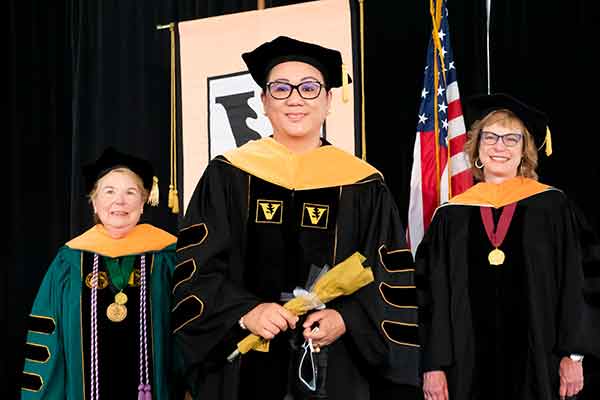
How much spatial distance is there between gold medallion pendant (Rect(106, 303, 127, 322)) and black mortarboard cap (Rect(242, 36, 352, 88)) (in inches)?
48.5

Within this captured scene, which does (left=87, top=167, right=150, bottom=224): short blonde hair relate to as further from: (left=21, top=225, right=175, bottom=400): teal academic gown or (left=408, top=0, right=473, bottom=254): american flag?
(left=408, top=0, right=473, bottom=254): american flag

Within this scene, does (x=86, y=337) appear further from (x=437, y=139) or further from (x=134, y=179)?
(x=437, y=139)

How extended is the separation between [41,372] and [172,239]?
84 cm

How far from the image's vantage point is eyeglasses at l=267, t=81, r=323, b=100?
323cm

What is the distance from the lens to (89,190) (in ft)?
13.0

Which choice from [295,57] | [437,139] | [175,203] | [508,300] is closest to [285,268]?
[295,57]

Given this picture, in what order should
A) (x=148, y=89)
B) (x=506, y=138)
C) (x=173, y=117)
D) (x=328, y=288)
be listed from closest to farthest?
(x=328, y=288), (x=506, y=138), (x=173, y=117), (x=148, y=89)

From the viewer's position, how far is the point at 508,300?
3.93 m

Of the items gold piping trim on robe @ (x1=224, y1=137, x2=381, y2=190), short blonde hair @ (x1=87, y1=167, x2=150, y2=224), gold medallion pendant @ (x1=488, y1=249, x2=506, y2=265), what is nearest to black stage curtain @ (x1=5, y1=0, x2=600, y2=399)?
gold medallion pendant @ (x1=488, y1=249, x2=506, y2=265)

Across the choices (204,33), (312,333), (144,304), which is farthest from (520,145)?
(204,33)

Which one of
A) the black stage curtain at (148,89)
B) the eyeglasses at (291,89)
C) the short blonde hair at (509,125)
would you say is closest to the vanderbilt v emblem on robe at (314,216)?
the eyeglasses at (291,89)

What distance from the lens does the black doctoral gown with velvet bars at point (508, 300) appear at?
3816 mm

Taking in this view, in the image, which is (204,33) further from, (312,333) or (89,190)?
(312,333)

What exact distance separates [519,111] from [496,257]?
707mm
